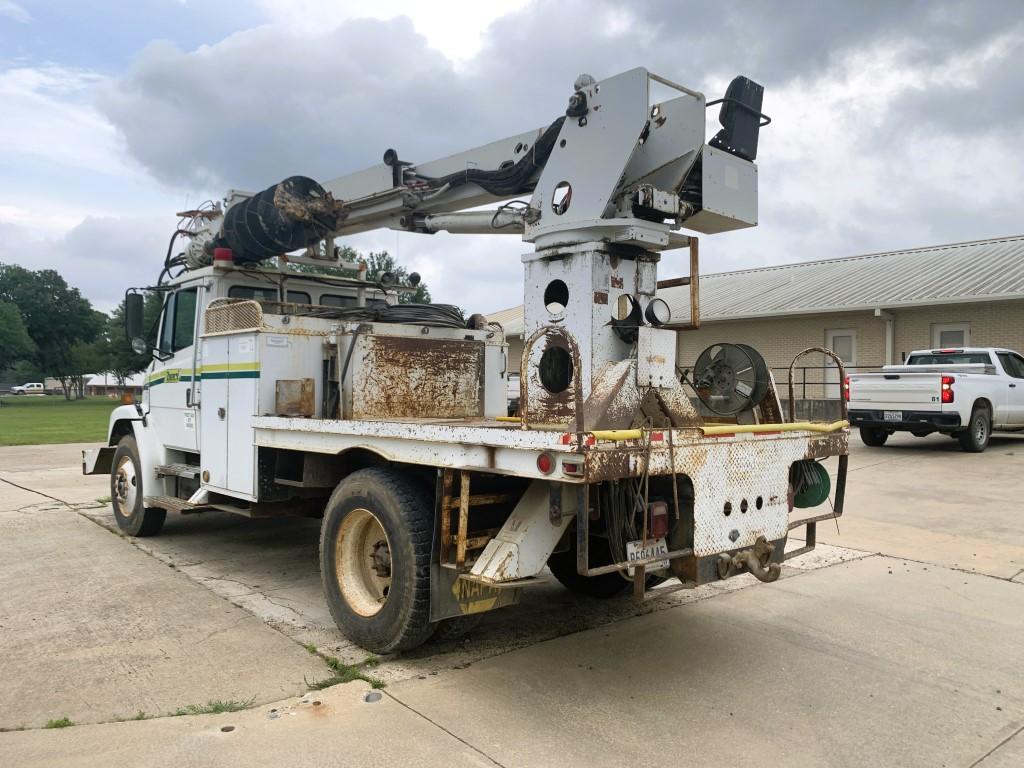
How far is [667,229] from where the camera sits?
4.67 meters

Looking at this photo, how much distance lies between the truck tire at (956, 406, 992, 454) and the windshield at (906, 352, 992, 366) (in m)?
1.04

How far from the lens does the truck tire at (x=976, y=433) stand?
13508 millimetres

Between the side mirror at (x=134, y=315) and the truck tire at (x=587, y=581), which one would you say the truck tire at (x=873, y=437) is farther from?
the side mirror at (x=134, y=315)

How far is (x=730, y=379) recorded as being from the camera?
4859 millimetres

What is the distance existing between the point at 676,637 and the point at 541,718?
147 centimetres

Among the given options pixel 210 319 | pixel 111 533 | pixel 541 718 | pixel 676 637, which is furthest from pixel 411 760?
pixel 111 533

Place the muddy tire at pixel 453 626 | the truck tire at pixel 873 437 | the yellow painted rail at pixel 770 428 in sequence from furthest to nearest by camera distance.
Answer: the truck tire at pixel 873 437 → the muddy tire at pixel 453 626 → the yellow painted rail at pixel 770 428

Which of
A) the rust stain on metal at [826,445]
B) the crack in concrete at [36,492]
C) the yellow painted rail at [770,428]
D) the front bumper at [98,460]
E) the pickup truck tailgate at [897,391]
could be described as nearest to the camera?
the yellow painted rail at [770,428]

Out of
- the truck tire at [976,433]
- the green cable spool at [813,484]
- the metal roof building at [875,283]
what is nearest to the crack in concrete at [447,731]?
the green cable spool at [813,484]

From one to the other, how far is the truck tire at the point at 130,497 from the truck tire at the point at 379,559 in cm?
348

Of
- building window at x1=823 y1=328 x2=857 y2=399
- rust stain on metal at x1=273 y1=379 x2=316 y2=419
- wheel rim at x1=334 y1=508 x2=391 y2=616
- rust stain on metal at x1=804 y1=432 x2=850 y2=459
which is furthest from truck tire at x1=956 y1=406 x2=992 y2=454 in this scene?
wheel rim at x1=334 y1=508 x2=391 y2=616

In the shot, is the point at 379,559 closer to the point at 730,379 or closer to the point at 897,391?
the point at 730,379

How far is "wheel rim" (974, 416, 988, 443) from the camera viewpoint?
13.6 m

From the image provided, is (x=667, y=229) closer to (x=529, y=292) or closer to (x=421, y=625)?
(x=529, y=292)
